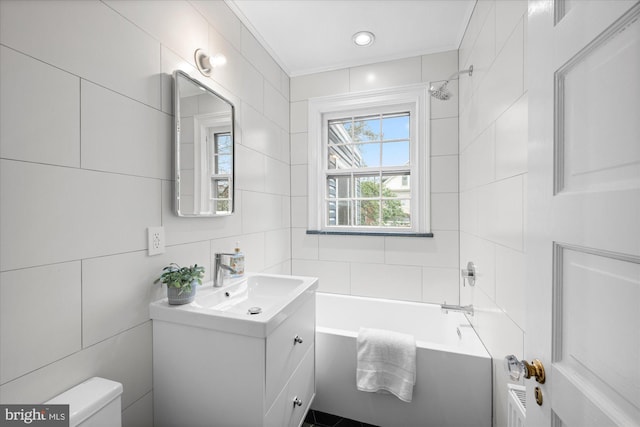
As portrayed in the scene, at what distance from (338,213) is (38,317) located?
2171mm

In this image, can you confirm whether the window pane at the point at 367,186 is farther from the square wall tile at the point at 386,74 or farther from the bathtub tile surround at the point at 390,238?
the square wall tile at the point at 386,74

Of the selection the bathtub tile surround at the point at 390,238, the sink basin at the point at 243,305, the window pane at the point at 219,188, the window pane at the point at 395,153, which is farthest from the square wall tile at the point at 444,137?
the window pane at the point at 219,188

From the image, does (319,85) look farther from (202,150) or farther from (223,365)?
(223,365)

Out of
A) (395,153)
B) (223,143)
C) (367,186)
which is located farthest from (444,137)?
(223,143)

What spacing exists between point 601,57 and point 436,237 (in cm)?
196

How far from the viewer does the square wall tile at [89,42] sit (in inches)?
31.8

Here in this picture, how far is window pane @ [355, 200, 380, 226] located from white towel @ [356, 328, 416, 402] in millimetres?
1149

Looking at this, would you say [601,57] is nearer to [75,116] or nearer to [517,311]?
[517,311]

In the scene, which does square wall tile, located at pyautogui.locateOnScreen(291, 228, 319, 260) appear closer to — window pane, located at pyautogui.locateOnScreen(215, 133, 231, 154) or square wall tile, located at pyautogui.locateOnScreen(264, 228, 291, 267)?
square wall tile, located at pyautogui.locateOnScreen(264, 228, 291, 267)

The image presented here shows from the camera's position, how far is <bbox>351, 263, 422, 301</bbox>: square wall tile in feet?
7.82

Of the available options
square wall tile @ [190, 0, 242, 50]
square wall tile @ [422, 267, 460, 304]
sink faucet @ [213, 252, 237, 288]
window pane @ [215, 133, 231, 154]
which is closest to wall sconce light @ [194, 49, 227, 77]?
square wall tile @ [190, 0, 242, 50]

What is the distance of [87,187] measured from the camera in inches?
38.0

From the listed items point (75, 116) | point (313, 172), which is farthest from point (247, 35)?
point (75, 116)

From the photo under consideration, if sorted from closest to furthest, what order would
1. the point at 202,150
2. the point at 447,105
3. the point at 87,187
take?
the point at 87,187 < the point at 202,150 < the point at 447,105
